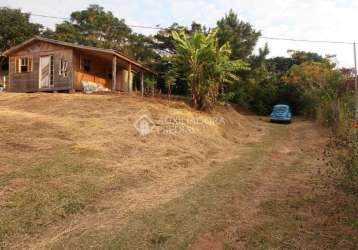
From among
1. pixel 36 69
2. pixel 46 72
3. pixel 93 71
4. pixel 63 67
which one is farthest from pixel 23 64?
pixel 93 71

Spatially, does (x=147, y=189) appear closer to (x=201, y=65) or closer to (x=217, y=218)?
(x=217, y=218)

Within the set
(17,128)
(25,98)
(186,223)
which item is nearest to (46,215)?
(186,223)

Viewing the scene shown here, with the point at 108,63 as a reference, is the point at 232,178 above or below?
below

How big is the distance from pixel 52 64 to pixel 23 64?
232 centimetres

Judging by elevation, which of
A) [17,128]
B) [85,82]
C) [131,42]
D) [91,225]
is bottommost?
[91,225]

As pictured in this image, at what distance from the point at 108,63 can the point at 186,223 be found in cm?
2323

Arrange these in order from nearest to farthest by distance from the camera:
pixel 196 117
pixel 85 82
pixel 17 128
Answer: pixel 17 128
pixel 196 117
pixel 85 82

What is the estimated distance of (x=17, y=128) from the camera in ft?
40.3

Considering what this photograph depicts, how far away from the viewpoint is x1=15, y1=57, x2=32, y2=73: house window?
78.8 ft

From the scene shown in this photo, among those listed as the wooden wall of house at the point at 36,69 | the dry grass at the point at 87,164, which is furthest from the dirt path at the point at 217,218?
the wooden wall of house at the point at 36,69

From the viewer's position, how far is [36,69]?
23.8m

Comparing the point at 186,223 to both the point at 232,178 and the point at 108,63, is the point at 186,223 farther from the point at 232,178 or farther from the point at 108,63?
the point at 108,63

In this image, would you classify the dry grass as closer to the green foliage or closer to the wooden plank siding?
the wooden plank siding

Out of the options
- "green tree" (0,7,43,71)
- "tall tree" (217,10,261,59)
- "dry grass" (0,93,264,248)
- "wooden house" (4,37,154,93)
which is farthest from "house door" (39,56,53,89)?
"green tree" (0,7,43,71)
